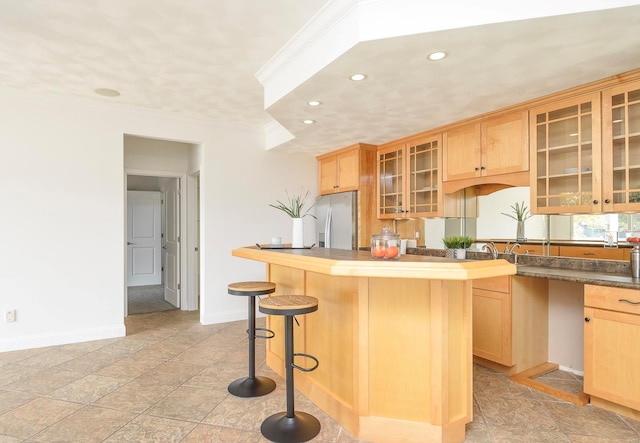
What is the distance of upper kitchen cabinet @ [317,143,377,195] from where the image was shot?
16.0 feet

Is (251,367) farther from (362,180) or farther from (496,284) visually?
(362,180)

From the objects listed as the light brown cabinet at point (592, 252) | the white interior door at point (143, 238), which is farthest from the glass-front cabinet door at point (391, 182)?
the white interior door at point (143, 238)

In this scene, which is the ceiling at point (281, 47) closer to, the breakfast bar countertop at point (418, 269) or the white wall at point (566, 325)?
the breakfast bar countertop at point (418, 269)

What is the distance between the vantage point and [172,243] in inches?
236

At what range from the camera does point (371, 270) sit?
6.23 feet

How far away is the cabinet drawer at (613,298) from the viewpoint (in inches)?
91.9

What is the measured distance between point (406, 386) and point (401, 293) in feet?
1.72

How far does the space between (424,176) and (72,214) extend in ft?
12.7

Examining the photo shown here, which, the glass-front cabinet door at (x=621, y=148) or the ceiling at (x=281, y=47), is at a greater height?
the ceiling at (x=281, y=47)

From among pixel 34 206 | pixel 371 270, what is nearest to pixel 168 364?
pixel 34 206

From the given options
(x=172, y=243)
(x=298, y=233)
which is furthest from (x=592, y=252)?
(x=172, y=243)

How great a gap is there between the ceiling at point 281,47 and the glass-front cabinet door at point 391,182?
0.69 meters

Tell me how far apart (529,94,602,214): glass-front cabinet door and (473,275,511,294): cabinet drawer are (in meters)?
0.67

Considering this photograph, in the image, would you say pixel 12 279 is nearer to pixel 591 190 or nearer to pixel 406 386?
pixel 406 386
